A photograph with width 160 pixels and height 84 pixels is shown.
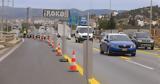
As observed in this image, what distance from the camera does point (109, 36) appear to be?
104ft

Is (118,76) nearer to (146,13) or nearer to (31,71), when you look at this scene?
(31,71)

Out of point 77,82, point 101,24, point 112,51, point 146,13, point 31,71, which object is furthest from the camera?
point 146,13

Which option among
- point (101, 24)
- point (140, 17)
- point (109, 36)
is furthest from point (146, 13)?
point (109, 36)

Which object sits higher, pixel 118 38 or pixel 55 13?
pixel 55 13

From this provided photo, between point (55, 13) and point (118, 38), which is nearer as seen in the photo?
point (118, 38)

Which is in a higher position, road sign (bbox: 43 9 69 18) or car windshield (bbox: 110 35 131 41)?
road sign (bbox: 43 9 69 18)

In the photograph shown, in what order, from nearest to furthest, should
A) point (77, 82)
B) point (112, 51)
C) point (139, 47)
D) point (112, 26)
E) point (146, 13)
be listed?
point (77, 82) < point (112, 51) < point (139, 47) < point (112, 26) < point (146, 13)

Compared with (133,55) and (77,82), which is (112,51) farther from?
(77,82)

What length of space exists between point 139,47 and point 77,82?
28977 mm

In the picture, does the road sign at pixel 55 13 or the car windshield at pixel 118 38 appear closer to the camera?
the car windshield at pixel 118 38

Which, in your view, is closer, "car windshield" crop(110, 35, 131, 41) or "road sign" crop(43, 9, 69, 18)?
"car windshield" crop(110, 35, 131, 41)

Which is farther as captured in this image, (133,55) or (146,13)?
(146,13)

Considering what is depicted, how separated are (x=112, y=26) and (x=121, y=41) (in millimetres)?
64122

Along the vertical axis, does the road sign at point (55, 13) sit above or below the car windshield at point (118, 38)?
above
